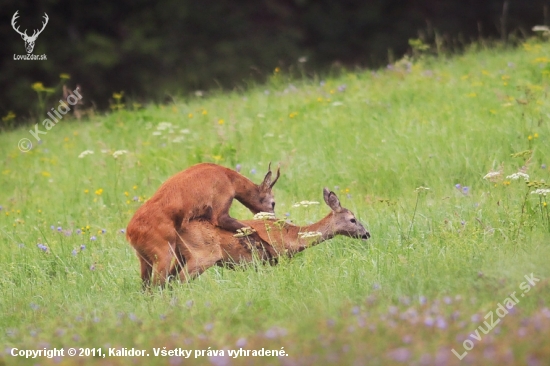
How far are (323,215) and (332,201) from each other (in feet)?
2.94

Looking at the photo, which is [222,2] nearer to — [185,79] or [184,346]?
[185,79]

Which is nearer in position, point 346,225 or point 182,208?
point 182,208

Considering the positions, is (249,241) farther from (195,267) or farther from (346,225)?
(346,225)

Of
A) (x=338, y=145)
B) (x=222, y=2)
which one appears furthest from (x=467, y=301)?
(x=222, y=2)

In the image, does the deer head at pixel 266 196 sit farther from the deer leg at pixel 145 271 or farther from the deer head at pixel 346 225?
the deer leg at pixel 145 271

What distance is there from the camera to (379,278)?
5777 millimetres

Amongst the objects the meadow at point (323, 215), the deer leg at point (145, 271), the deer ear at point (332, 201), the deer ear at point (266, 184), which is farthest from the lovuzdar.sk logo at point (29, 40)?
the deer leg at point (145, 271)

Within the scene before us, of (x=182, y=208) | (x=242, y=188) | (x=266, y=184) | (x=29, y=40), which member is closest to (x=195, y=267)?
(x=182, y=208)

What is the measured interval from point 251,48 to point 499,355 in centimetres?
1961

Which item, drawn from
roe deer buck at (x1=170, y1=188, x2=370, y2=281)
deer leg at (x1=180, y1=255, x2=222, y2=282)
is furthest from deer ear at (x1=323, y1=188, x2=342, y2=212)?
deer leg at (x1=180, y1=255, x2=222, y2=282)

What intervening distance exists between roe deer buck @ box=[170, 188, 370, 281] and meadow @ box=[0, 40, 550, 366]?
0.40 feet

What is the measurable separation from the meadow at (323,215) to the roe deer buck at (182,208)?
11.9 inches

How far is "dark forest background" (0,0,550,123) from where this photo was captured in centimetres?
2152

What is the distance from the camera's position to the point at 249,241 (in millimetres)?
6859
